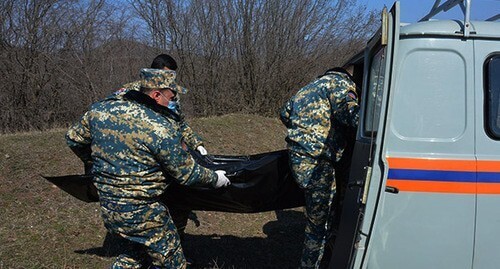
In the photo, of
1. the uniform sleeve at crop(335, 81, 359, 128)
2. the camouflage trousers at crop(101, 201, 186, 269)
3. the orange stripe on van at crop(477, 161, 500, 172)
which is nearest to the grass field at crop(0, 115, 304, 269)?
the camouflage trousers at crop(101, 201, 186, 269)

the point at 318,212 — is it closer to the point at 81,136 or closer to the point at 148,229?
the point at 148,229

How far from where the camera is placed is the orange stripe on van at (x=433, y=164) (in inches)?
108

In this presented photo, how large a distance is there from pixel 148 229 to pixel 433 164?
220cm

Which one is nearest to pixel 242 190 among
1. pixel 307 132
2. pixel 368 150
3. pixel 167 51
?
pixel 307 132

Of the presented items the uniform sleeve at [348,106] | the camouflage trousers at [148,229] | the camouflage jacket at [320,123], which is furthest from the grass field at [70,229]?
the uniform sleeve at [348,106]

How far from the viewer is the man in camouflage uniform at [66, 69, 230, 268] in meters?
3.27

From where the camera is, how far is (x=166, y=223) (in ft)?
11.6

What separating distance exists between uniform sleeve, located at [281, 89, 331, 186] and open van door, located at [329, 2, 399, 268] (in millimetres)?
471

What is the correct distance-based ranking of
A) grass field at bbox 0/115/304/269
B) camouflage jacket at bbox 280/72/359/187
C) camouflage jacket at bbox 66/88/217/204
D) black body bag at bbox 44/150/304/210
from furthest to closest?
grass field at bbox 0/115/304/269 → black body bag at bbox 44/150/304/210 → camouflage jacket at bbox 280/72/359/187 → camouflage jacket at bbox 66/88/217/204

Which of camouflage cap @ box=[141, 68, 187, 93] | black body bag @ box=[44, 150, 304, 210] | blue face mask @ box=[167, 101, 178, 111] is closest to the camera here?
camouflage cap @ box=[141, 68, 187, 93]

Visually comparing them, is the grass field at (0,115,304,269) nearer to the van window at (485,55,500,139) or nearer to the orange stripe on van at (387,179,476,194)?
the orange stripe on van at (387,179,476,194)

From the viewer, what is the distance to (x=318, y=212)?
3754mm

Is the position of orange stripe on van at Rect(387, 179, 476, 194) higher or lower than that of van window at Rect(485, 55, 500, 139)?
lower

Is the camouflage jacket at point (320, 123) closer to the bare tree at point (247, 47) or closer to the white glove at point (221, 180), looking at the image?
the white glove at point (221, 180)
